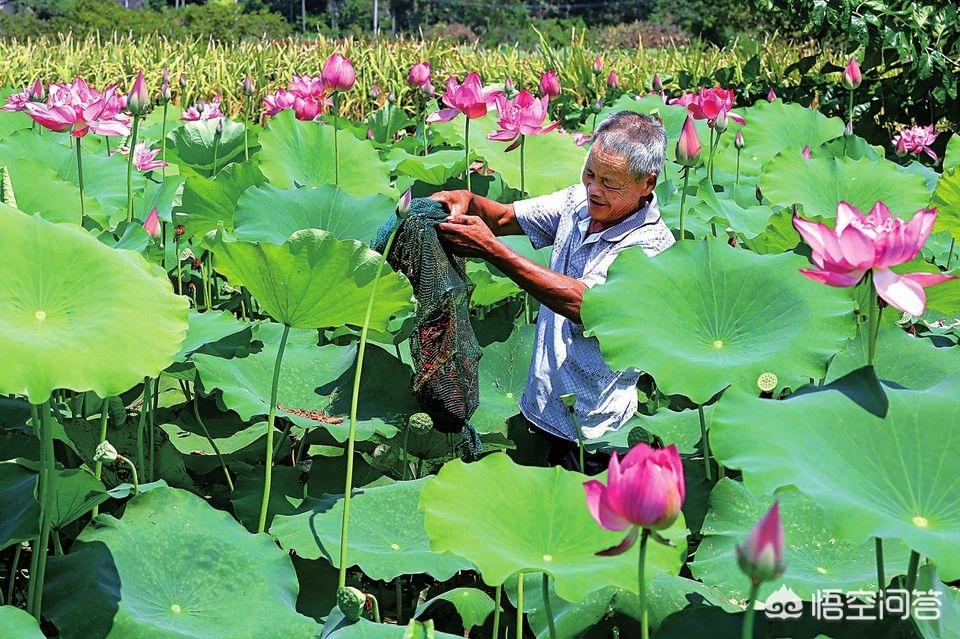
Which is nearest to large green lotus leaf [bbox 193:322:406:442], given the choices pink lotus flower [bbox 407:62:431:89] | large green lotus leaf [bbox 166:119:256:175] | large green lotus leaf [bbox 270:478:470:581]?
large green lotus leaf [bbox 270:478:470:581]

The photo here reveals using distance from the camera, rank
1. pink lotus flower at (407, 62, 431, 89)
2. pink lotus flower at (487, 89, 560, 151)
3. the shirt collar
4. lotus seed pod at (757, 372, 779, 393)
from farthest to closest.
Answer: pink lotus flower at (407, 62, 431, 89) → pink lotus flower at (487, 89, 560, 151) → the shirt collar → lotus seed pod at (757, 372, 779, 393)

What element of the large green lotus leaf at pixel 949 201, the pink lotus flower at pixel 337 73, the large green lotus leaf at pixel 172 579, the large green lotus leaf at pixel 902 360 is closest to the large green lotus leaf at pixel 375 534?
the large green lotus leaf at pixel 172 579

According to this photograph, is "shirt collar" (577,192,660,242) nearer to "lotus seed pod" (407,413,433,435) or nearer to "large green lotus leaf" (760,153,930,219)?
"lotus seed pod" (407,413,433,435)

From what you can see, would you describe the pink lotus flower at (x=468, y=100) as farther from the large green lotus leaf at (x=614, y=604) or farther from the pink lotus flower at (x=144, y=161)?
the large green lotus leaf at (x=614, y=604)

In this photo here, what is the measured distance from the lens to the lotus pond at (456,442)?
162cm

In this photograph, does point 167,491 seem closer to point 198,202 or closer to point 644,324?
point 644,324

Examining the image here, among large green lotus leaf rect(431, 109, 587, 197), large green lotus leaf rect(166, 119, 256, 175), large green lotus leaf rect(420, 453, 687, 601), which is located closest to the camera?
large green lotus leaf rect(420, 453, 687, 601)

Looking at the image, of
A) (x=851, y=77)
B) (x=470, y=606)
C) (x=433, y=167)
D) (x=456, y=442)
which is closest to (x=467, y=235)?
(x=456, y=442)

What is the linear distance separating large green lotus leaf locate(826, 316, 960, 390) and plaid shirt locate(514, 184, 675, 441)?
20.4 inches

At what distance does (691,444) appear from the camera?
2.59 m

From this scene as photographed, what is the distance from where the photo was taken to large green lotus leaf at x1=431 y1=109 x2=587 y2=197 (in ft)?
13.5

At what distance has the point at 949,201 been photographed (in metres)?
2.94

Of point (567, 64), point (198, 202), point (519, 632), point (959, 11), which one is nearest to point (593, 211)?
point (519, 632)

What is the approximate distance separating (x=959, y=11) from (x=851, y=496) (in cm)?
456
